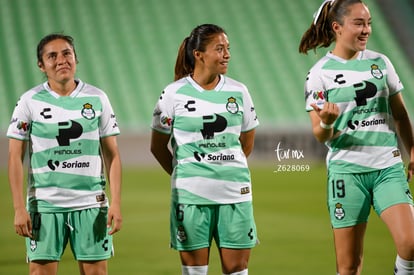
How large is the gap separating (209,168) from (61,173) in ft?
2.87

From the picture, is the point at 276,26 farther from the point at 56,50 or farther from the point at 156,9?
the point at 56,50

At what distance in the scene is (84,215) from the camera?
474 centimetres

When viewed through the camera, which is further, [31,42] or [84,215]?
[31,42]

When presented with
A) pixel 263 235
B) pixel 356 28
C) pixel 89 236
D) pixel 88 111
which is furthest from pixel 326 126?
pixel 263 235

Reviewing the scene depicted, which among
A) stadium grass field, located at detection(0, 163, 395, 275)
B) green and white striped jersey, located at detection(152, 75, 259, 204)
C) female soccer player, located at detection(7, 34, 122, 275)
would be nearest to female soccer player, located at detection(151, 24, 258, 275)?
green and white striped jersey, located at detection(152, 75, 259, 204)

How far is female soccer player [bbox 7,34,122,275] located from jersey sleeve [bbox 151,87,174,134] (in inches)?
14.7

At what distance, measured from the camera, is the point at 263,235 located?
8953 millimetres

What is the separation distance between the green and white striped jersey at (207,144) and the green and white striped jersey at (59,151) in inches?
19.3

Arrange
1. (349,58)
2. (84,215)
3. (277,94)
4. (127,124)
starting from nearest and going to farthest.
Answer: (84,215) → (349,58) → (127,124) → (277,94)

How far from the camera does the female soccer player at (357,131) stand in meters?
4.98

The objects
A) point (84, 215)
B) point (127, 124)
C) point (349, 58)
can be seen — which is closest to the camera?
point (84, 215)

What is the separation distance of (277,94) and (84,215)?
1436 cm

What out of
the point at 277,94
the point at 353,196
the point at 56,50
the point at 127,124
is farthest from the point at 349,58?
the point at 277,94

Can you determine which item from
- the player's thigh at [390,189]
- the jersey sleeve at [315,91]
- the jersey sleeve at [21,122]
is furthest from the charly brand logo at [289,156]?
the jersey sleeve at [21,122]
